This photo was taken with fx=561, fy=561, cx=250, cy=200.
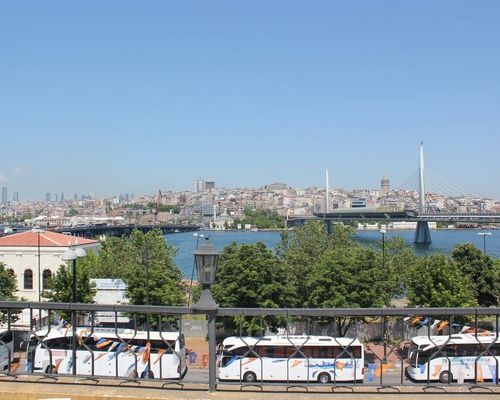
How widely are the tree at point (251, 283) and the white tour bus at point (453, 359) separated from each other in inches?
565

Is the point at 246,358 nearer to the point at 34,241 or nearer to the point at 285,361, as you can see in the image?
the point at 285,361

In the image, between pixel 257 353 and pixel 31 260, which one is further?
pixel 31 260

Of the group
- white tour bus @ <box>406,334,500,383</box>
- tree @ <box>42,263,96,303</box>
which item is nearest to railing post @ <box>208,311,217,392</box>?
white tour bus @ <box>406,334,500,383</box>

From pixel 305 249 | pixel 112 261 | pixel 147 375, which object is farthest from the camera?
pixel 305 249

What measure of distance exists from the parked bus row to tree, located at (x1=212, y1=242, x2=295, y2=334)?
13100 mm

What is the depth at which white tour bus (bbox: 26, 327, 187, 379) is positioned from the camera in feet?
19.9

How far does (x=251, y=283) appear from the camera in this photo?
21.6 meters

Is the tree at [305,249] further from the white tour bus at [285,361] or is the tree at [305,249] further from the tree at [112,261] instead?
the white tour bus at [285,361]

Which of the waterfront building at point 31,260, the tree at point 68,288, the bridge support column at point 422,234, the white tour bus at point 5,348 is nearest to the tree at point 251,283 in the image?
the tree at point 68,288

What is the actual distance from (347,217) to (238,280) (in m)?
90.5

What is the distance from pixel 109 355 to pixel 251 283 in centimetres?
1506

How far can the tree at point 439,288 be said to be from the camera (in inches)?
829

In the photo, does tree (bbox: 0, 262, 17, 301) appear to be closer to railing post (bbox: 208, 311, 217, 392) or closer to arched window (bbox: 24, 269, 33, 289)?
arched window (bbox: 24, 269, 33, 289)

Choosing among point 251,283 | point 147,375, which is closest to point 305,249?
point 251,283
